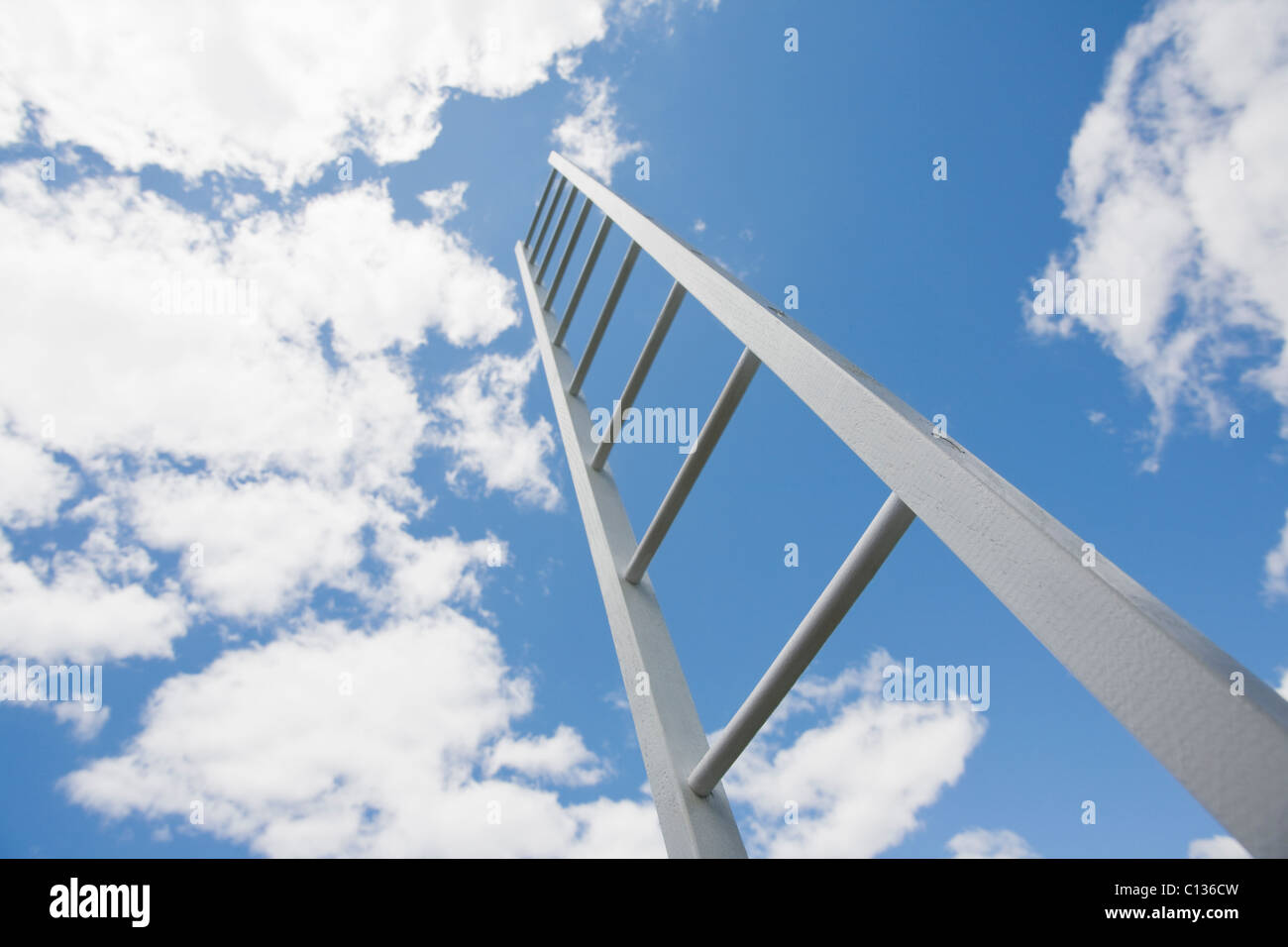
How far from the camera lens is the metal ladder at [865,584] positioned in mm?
662

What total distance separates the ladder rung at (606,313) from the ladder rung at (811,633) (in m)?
1.80

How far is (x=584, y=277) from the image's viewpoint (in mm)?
3354

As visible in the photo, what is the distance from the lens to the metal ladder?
2.17 feet

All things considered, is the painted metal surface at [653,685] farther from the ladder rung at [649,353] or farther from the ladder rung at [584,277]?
the ladder rung at [584,277]

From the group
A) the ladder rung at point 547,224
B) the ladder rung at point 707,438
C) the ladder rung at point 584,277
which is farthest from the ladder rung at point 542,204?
the ladder rung at point 707,438

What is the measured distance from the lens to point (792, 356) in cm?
149

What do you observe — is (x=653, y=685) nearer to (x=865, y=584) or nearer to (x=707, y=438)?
(x=707, y=438)

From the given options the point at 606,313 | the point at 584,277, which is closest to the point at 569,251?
the point at 584,277
